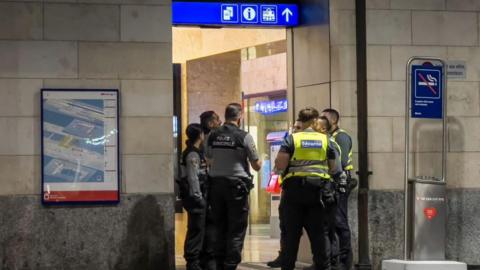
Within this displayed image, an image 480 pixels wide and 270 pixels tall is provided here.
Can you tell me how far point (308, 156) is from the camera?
9.21 m

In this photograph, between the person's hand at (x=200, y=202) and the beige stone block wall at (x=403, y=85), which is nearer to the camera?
the person's hand at (x=200, y=202)

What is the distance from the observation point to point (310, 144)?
9.21 meters

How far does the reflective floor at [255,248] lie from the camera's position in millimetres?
11930

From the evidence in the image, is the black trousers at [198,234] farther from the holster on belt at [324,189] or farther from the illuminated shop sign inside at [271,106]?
the illuminated shop sign inside at [271,106]

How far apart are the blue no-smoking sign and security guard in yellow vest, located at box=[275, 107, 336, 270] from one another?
6.51 feet

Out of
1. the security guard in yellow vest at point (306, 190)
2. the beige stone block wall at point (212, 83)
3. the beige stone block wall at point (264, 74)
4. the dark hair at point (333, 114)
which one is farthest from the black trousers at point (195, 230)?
the beige stone block wall at point (212, 83)

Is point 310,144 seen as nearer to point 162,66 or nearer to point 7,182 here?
point 162,66

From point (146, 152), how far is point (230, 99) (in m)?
6.79

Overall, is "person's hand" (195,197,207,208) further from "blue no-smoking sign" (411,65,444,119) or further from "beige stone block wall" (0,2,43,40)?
"blue no-smoking sign" (411,65,444,119)

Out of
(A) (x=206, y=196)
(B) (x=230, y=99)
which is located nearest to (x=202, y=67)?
(B) (x=230, y=99)

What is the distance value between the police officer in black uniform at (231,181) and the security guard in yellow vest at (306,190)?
610 mm

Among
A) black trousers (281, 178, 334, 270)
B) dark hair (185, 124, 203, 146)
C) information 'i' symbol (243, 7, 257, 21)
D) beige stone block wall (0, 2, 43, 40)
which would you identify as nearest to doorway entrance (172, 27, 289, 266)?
information 'i' symbol (243, 7, 257, 21)

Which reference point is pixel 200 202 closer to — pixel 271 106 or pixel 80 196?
pixel 80 196

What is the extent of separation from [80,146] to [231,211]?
2007 mm
